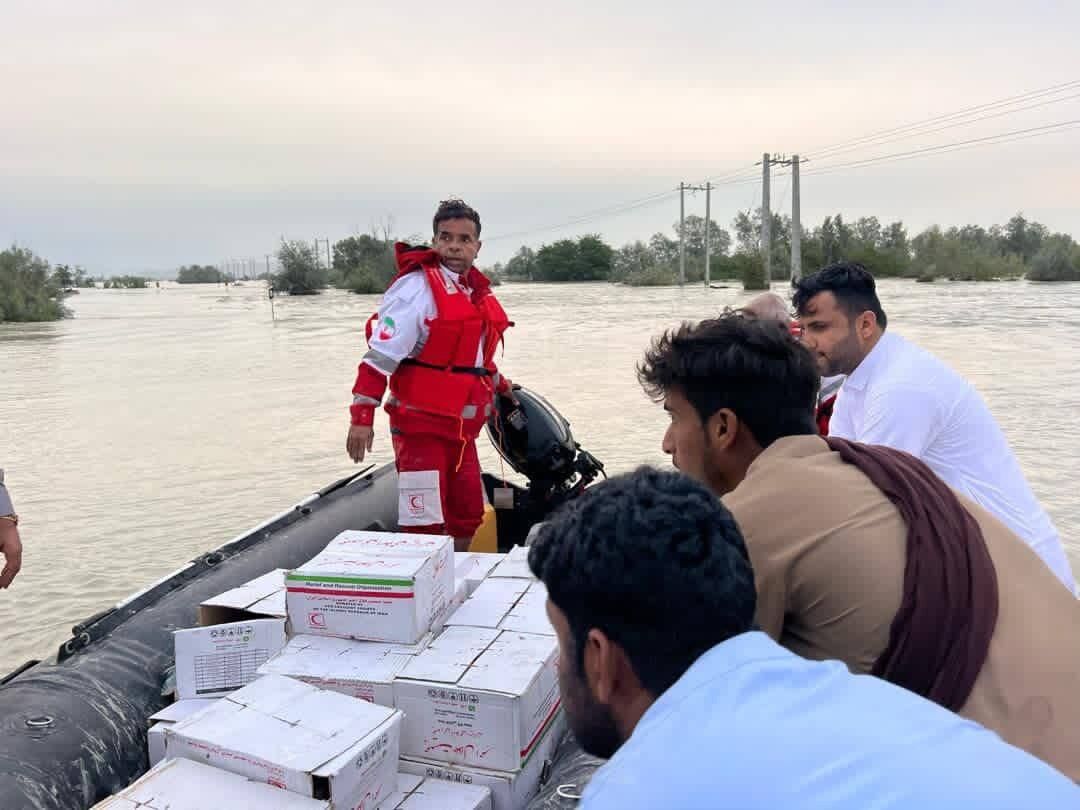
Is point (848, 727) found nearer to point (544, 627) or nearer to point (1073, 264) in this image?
point (544, 627)

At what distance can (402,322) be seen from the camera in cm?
317

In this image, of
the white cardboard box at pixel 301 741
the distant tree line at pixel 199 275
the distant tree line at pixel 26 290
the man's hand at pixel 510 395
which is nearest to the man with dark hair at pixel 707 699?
the white cardboard box at pixel 301 741

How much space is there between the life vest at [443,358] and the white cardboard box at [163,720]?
140cm

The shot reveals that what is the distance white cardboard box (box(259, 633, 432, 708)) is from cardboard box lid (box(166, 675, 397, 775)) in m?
0.07

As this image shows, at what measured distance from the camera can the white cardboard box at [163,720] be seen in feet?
6.38

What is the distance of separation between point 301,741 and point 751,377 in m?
1.03

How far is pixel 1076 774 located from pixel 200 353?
18104mm

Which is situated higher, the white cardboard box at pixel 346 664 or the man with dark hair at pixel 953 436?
the man with dark hair at pixel 953 436

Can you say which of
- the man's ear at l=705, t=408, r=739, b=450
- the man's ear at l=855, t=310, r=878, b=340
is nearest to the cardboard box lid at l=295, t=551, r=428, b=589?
the man's ear at l=705, t=408, r=739, b=450

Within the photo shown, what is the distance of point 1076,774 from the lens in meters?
1.10

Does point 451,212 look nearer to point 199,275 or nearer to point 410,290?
point 410,290

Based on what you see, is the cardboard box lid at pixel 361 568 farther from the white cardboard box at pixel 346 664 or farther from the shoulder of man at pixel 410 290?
the shoulder of man at pixel 410 290

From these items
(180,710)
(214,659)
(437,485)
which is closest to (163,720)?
(180,710)

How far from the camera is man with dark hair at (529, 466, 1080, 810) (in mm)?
647
